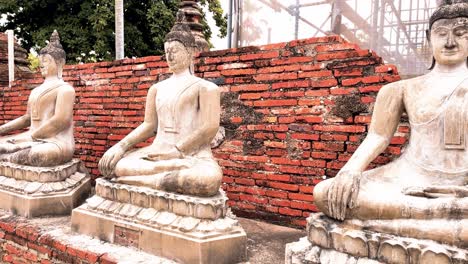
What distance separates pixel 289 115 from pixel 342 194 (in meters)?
1.66

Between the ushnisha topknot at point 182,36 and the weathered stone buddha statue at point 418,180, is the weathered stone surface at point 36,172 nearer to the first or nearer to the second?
the ushnisha topknot at point 182,36

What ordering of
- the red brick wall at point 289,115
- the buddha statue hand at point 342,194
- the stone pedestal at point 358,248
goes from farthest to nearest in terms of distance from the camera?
the red brick wall at point 289,115 → the buddha statue hand at point 342,194 → the stone pedestal at point 358,248

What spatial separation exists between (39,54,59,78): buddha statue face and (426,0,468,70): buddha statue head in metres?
3.65

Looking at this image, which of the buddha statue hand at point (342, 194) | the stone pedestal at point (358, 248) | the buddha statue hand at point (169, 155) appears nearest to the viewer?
the stone pedestal at point (358, 248)

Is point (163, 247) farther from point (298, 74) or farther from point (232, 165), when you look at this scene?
point (298, 74)

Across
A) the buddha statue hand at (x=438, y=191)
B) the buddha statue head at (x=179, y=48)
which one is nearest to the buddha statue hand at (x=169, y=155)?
the buddha statue head at (x=179, y=48)

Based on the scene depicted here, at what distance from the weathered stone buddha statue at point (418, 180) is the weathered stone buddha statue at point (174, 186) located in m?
0.76

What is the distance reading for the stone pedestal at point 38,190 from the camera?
3553 mm

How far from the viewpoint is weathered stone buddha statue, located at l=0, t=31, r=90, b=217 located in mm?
3611

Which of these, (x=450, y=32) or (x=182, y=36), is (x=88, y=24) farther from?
(x=450, y=32)

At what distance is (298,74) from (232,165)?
1195 millimetres

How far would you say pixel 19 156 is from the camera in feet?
12.4

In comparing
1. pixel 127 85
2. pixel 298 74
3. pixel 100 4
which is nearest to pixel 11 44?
pixel 100 4

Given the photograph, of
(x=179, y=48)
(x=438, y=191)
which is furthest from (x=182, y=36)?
(x=438, y=191)
